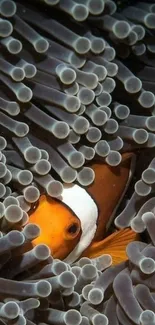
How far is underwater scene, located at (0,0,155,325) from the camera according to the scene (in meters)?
1.38

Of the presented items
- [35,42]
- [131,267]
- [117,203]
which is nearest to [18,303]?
[131,267]

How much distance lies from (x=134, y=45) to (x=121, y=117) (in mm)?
217

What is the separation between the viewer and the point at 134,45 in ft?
5.22

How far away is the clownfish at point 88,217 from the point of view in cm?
157

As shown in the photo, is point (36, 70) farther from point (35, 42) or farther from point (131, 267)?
point (131, 267)

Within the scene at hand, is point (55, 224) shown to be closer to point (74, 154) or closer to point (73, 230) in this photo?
point (73, 230)

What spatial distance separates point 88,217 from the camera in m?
1.69

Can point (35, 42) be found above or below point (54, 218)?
above

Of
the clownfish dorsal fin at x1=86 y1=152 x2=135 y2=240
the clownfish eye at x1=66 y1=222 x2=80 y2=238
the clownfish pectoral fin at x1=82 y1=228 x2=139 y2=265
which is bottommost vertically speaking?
the clownfish pectoral fin at x1=82 y1=228 x2=139 y2=265

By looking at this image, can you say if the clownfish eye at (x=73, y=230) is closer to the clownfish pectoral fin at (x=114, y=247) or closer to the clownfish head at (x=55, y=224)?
the clownfish head at (x=55, y=224)

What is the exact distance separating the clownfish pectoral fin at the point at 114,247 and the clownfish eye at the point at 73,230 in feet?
0.49

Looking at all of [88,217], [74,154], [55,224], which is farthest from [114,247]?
[74,154]

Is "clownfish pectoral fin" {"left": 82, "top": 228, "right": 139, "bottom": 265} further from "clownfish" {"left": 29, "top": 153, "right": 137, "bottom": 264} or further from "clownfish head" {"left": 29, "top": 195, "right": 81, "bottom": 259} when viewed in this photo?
"clownfish head" {"left": 29, "top": 195, "right": 81, "bottom": 259}

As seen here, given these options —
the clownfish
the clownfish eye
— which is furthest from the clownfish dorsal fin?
the clownfish eye
